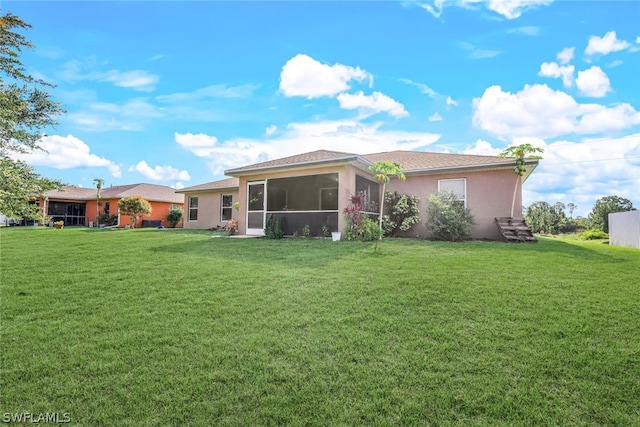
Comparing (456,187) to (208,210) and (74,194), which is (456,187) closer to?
(208,210)

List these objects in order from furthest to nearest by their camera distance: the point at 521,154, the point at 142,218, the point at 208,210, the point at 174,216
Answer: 1. the point at 142,218
2. the point at 174,216
3. the point at 208,210
4. the point at 521,154

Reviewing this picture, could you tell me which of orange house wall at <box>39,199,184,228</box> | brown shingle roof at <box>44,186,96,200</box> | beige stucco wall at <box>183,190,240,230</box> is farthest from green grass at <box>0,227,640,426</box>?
brown shingle roof at <box>44,186,96,200</box>

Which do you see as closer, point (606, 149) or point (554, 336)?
point (554, 336)

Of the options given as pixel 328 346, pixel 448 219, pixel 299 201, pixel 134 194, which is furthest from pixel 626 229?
pixel 134 194

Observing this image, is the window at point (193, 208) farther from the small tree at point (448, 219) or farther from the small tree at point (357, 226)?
the small tree at point (448, 219)

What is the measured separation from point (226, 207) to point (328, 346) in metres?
17.6

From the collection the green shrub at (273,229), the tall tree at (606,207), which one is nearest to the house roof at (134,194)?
the green shrub at (273,229)

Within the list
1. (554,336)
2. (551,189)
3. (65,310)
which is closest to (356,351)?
(554,336)

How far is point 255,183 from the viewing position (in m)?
13.1

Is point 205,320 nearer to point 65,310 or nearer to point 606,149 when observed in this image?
point 65,310

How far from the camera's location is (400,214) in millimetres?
12398

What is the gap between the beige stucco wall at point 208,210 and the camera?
19942 millimetres

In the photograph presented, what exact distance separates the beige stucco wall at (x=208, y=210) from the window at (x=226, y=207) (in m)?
0.19

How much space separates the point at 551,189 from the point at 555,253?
1601 centimetres
